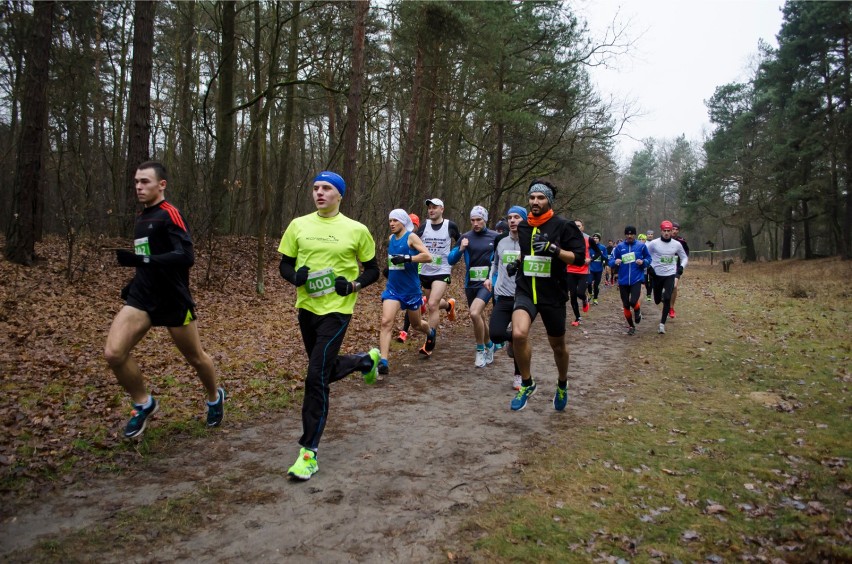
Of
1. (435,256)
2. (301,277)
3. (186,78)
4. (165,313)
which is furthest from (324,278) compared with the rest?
(186,78)

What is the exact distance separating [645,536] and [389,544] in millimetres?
1608

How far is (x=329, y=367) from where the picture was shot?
454 cm

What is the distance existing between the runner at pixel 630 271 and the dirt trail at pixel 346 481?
5.51 m

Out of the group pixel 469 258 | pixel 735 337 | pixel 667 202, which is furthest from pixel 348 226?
pixel 667 202

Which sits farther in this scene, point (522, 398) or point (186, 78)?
point (186, 78)

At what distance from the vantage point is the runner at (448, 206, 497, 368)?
8477 millimetres

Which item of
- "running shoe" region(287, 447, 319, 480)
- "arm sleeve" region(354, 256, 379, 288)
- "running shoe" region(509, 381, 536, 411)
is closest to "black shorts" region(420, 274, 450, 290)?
"running shoe" region(509, 381, 536, 411)

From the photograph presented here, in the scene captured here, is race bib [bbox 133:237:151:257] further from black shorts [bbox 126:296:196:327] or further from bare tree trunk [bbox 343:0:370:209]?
bare tree trunk [bbox 343:0:370:209]

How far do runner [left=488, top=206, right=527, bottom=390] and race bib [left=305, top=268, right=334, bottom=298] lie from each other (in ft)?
8.48

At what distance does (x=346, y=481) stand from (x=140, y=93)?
1090cm

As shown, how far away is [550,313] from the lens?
5719mm

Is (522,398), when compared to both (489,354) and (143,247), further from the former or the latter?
(143,247)

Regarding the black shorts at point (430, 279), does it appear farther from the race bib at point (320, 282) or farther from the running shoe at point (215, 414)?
the race bib at point (320, 282)

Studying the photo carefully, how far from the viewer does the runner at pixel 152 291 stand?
462 centimetres
